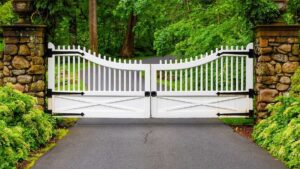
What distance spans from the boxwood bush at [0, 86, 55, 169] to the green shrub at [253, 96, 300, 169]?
12.3ft

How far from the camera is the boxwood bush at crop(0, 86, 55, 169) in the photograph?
283 inches

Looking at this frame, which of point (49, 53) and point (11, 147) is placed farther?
point (49, 53)

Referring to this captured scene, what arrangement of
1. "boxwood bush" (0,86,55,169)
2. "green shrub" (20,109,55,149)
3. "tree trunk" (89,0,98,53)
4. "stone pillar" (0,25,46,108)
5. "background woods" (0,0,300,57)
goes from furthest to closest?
"tree trunk" (89,0,98,53)
"background woods" (0,0,300,57)
"stone pillar" (0,25,46,108)
"green shrub" (20,109,55,149)
"boxwood bush" (0,86,55,169)

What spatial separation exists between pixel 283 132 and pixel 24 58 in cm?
570

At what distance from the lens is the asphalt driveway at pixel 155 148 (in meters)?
7.59

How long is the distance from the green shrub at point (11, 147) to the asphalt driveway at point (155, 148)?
0.31 metres

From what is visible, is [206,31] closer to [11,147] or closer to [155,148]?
[155,148]

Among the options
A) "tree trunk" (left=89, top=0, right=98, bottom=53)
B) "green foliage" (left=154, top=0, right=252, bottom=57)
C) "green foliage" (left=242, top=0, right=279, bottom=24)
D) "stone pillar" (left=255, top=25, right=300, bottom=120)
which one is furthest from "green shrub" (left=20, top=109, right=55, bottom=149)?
"tree trunk" (left=89, top=0, right=98, bottom=53)

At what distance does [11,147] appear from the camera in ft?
25.0

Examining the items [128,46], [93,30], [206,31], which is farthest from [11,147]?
Result: [128,46]

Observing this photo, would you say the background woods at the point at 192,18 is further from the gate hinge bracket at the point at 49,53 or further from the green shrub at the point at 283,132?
the green shrub at the point at 283,132

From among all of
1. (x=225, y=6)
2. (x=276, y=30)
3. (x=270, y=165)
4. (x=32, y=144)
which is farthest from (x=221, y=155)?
(x=225, y=6)

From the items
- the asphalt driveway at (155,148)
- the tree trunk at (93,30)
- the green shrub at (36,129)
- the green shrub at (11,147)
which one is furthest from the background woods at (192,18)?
the green shrub at (11,147)

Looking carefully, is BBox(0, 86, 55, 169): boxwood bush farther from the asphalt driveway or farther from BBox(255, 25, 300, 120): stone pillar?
BBox(255, 25, 300, 120): stone pillar
